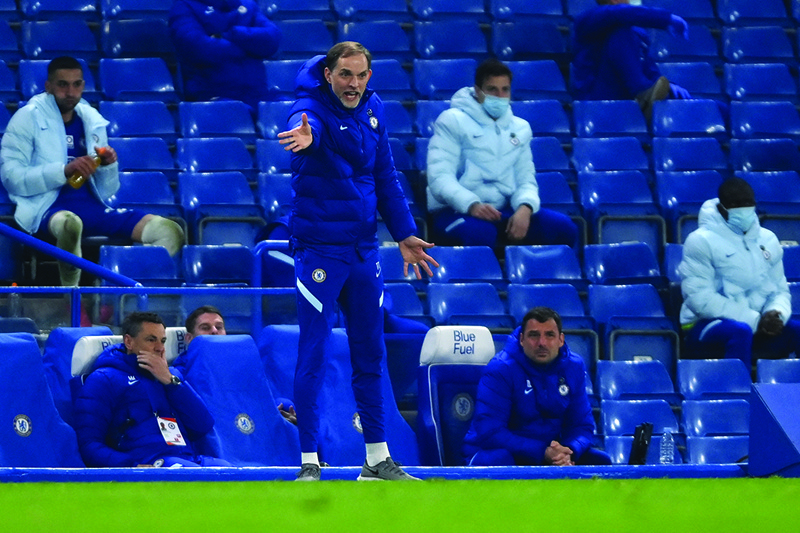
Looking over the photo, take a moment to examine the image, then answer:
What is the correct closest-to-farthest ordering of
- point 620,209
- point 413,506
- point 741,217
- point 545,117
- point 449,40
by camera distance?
point 413,506 < point 741,217 < point 620,209 < point 545,117 < point 449,40

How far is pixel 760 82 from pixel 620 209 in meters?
2.01

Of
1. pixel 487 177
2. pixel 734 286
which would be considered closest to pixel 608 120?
pixel 487 177

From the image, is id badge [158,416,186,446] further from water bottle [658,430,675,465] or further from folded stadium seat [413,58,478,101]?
folded stadium seat [413,58,478,101]

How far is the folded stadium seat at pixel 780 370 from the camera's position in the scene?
8.18 m

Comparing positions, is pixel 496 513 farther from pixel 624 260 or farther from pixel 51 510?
pixel 624 260

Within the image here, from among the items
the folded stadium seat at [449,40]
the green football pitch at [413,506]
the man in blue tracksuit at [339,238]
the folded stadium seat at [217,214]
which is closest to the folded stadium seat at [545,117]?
the folded stadium seat at [449,40]

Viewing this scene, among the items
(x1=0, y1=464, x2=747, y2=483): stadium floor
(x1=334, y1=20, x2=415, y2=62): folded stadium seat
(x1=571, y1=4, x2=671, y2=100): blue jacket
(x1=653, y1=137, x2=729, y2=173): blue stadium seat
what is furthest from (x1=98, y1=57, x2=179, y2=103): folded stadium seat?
(x1=0, y1=464, x2=747, y2=483): stadium floor

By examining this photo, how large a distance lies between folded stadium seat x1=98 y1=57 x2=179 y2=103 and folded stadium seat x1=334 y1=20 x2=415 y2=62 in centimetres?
131

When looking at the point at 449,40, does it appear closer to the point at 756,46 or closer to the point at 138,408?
the point at 756,46

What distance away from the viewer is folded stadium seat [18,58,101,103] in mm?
9445

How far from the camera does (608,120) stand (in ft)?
32.4

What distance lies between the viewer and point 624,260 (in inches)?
345

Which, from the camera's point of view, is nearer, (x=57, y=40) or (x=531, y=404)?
(x=531, y=404)

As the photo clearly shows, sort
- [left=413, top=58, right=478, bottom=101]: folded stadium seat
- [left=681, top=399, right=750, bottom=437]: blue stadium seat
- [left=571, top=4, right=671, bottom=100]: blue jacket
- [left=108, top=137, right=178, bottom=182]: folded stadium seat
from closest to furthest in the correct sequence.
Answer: [left=681, top=399, right=750, bottom=437]: blue stadium seat → [left=108, top=137, right=178, bottom=182]: folded stadium seat → [left=571, top=4, right=671, bottom=100]: blue jacket → [left=413, top=58, right=478, bottom=101]: folded stadium seat
